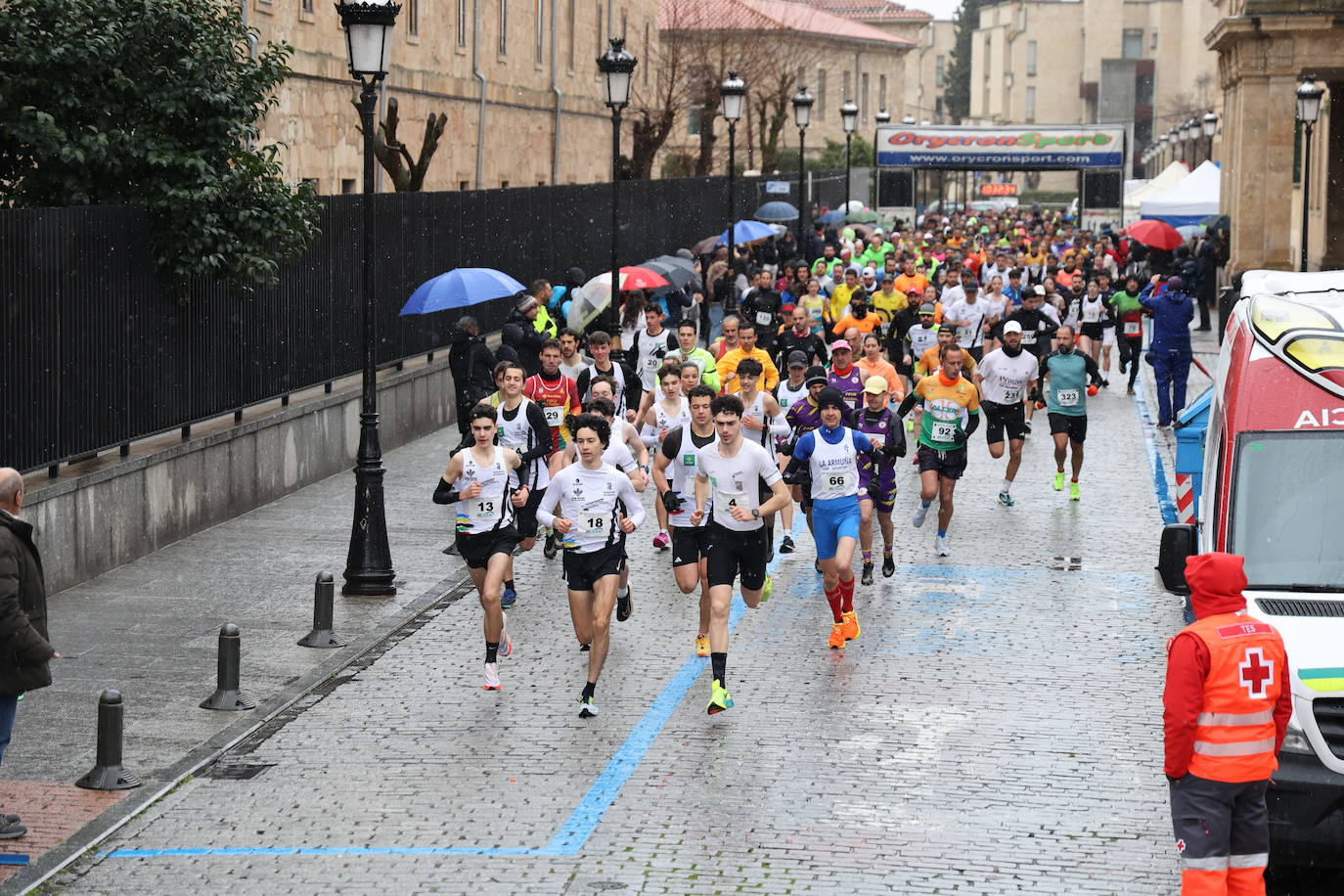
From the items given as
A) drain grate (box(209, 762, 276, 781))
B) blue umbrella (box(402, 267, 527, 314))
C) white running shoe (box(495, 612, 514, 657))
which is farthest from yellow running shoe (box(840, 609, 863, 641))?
blue umbrella (box(402, 267, 527, 314))

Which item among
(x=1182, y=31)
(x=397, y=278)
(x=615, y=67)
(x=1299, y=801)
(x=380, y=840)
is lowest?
(x=380, y=840)

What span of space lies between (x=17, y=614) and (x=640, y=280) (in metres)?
16.8

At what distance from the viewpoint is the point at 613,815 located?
9.09 metres

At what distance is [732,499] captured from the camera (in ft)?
37.6

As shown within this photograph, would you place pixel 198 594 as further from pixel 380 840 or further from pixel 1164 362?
pixel 1164 362

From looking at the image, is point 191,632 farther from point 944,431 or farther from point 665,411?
point 944,431

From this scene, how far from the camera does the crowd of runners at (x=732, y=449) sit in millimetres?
11352

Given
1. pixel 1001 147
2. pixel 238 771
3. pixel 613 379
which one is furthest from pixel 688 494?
pixel 1001 147

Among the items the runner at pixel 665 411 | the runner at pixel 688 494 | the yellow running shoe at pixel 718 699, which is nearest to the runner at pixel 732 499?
the runner at pixel 688 494

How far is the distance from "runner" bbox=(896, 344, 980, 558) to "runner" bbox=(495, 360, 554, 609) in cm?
364

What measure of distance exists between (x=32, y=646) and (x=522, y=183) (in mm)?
33901

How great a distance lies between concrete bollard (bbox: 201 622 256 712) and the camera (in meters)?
11.0

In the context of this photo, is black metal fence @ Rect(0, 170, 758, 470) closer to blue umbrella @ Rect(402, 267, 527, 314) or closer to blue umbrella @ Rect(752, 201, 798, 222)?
blue umbrella @ Rect(402, 267, 527, 314)

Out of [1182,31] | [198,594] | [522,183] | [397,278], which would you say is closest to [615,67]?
[397,278]
